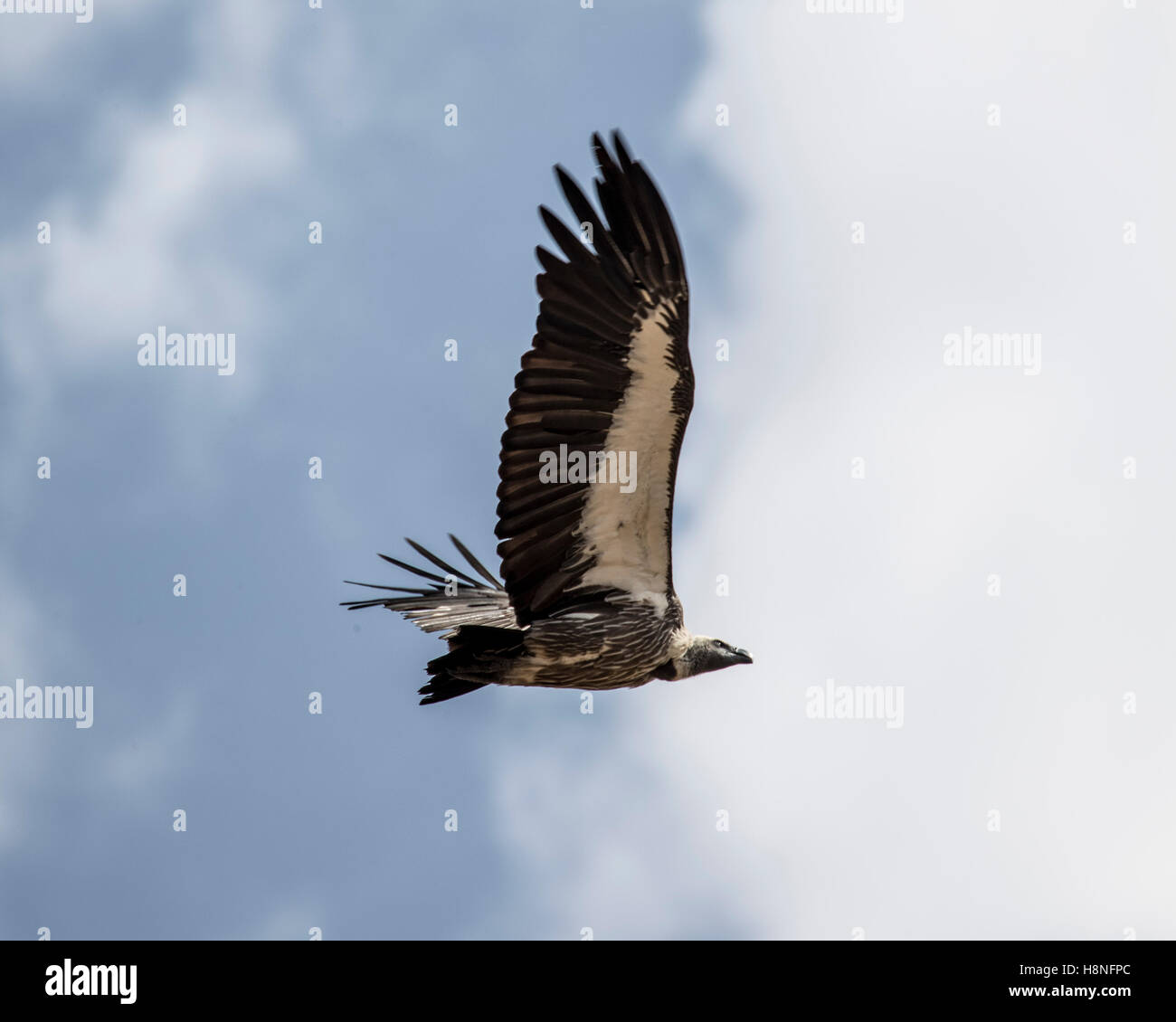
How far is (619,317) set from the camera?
14.0 metres

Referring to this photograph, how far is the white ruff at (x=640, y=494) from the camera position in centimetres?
1405

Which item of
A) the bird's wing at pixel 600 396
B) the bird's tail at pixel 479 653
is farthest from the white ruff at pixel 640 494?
the bird's tail at pixel 479 653

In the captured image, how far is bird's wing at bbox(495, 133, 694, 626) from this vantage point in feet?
45.4

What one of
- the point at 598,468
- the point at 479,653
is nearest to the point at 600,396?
the point at 598,468

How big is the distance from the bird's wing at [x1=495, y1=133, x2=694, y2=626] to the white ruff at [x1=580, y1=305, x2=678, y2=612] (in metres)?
0.01

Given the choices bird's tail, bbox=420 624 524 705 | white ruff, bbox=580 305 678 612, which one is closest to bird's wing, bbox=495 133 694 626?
white ruff, bbox=580 305 678 612

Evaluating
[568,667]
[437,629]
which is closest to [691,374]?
[568,667]

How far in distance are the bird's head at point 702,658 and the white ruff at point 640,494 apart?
21.5 inches

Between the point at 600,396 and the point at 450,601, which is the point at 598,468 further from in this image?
the point at 450,601

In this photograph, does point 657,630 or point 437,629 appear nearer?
point 657,630

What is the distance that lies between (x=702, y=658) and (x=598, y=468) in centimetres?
224
